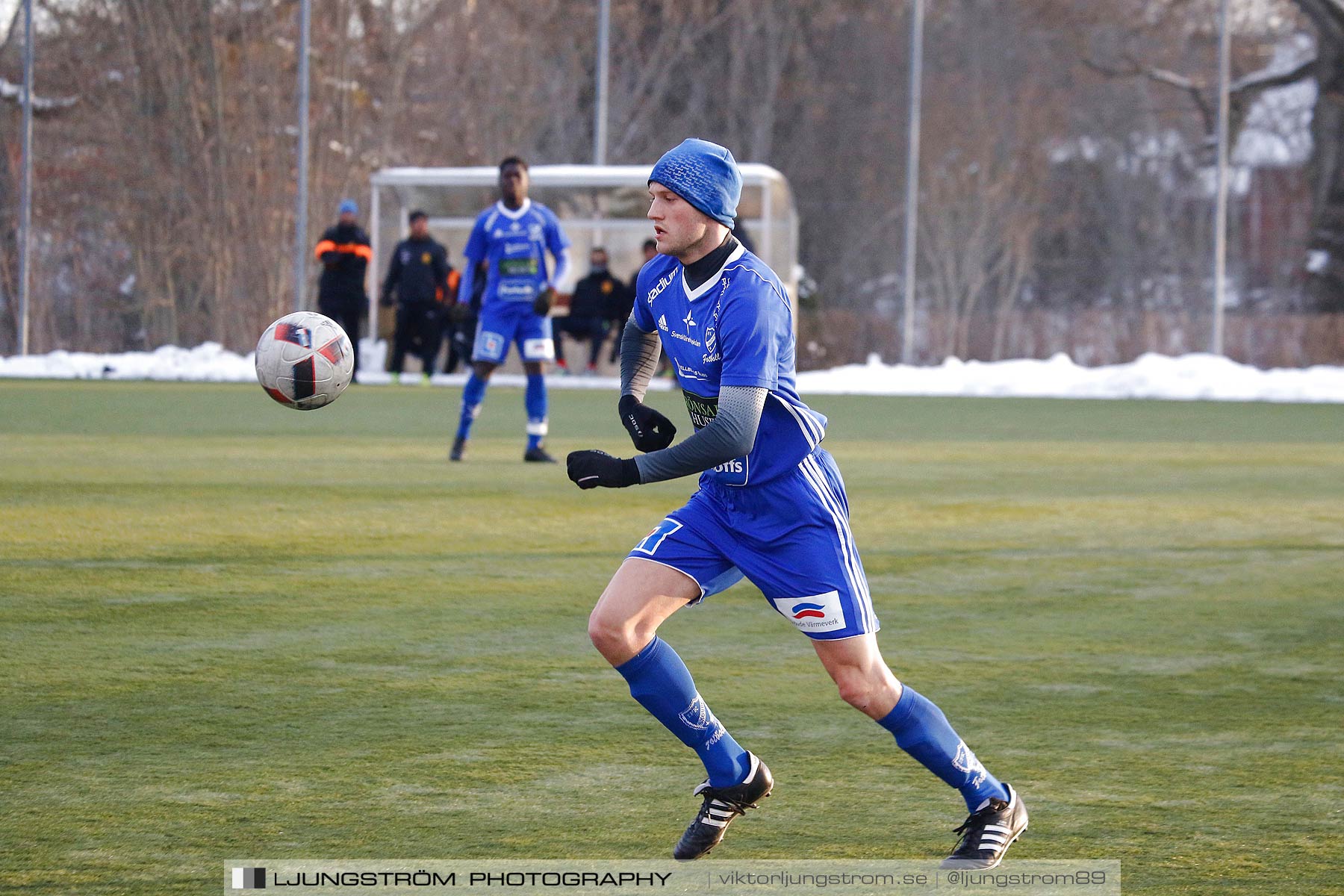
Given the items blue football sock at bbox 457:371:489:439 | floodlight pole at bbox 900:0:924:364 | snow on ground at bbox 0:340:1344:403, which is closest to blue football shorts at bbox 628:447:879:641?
blue football sock at bbox 457:371:489:439

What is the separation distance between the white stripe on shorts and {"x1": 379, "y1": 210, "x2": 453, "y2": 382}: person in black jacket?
719 inches

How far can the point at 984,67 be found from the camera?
42812mm

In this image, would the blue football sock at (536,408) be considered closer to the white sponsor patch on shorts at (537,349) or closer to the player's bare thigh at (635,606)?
the white sponsor patch on shorts at (537,349)

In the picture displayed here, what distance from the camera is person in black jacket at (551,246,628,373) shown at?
1059 inches

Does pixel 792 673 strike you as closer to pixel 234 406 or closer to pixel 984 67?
pixel 234 406

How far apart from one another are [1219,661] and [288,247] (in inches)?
1129

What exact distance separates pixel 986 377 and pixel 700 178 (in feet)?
79.3

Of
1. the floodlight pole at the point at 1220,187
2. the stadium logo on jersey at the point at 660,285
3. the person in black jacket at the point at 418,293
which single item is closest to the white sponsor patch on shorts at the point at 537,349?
the stadium logo on jersey at the point at 660,285

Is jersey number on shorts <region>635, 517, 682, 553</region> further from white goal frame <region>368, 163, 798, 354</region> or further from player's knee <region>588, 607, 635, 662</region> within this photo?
white goal frame <region>368, 163, 798, 354</region>

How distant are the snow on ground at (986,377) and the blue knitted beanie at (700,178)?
22.1 meters

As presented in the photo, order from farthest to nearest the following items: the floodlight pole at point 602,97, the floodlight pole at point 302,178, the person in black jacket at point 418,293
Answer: the floodlight pole at point 302,178 < the floodlight pole at point 602,97 < the person in black jacket at point 418,293

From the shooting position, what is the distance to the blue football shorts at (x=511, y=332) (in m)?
13.4

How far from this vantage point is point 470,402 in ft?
45.1

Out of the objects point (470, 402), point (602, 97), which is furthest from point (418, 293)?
point (470, 402)
